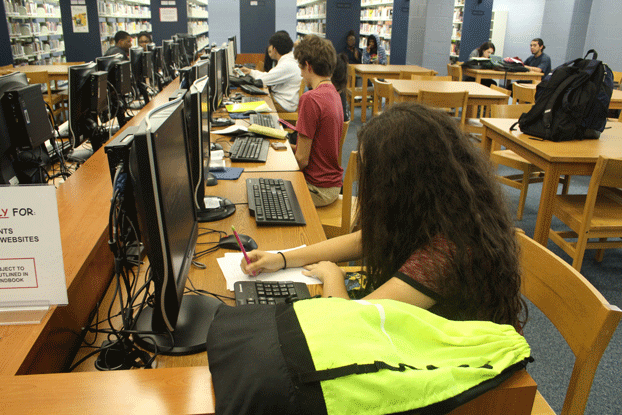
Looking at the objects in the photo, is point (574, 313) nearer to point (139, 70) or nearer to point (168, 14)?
point (139, 70)

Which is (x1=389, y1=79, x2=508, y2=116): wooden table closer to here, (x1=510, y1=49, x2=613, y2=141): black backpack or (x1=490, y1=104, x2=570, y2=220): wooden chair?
(x1=490, y1=104, x2=570, y2=220): wooden chair

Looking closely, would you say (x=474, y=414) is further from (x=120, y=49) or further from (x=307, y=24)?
(x=307, y=24)

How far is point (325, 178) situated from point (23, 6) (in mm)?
7831

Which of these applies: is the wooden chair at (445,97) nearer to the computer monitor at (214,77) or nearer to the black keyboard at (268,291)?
the computer monitor at (214,77)

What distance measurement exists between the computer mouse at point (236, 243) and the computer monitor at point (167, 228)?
280 mm

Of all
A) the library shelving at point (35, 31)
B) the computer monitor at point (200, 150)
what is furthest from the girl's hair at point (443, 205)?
the library shelving at point (35, 31)

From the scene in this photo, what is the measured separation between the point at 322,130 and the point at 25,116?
138 cm

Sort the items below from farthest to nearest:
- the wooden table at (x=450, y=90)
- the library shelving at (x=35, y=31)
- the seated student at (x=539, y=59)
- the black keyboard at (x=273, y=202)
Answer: the library shelving at (x=35, y=31)
the seated student at (x=539, y=59)
the wooden table at (x=450, y=90)
the black keyboard at (x=273, y=202)

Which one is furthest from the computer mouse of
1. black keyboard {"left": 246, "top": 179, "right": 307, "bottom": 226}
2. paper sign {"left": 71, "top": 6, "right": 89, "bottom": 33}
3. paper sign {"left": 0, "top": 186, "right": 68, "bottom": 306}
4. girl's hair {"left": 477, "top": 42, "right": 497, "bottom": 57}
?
paper sign {"left": 71, "top": 6, "right": 89, "bottom": 33}

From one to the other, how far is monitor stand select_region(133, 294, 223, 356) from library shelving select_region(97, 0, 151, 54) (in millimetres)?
9582

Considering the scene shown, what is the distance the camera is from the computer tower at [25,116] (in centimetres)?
181

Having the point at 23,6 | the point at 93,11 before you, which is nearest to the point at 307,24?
the point at 93,11

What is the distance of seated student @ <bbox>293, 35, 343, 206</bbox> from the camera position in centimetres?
253

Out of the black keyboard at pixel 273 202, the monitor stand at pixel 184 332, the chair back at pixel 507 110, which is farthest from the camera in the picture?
the chair back at pixel 507 110
